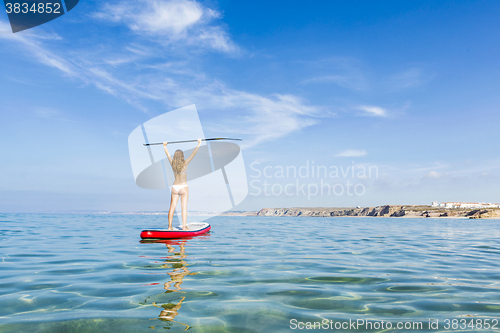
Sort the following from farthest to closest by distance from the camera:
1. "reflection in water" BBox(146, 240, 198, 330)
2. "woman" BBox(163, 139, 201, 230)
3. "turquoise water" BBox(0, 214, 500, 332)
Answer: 1. "woman" BBox(163, 139, 201, 230)
2. "reflection in water" BBox(146, 240, 198, 330)
3. "turquoise water" BBox(0, 214, 500, 332)

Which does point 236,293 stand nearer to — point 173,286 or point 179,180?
point 173,286

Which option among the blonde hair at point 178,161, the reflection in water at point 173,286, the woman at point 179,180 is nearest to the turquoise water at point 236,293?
the reflection in water at point 173,286

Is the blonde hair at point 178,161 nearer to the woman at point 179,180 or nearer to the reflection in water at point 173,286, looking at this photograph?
the woman at point 179,180

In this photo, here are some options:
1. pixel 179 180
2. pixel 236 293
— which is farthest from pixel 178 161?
pixel 236 293

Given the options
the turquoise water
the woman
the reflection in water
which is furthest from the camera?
the woman

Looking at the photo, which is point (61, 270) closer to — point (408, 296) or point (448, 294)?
point (408, 296)

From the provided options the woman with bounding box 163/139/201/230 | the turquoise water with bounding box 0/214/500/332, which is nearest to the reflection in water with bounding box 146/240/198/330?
the turquoise water with bounding box 0/214/500/332

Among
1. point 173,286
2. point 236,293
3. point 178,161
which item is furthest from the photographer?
point 178,161

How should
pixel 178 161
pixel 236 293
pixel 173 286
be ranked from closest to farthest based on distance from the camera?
pixel 236 293 → pixel 173 286 → pixel 178 161

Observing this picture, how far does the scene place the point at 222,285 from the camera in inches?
261

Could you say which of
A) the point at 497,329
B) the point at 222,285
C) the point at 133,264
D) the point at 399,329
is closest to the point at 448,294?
the point at 497,329

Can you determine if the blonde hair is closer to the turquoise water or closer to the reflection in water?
the reflection in water

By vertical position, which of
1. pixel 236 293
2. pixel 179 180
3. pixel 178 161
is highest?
pixel 178 161

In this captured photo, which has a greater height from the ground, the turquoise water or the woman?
the woman
